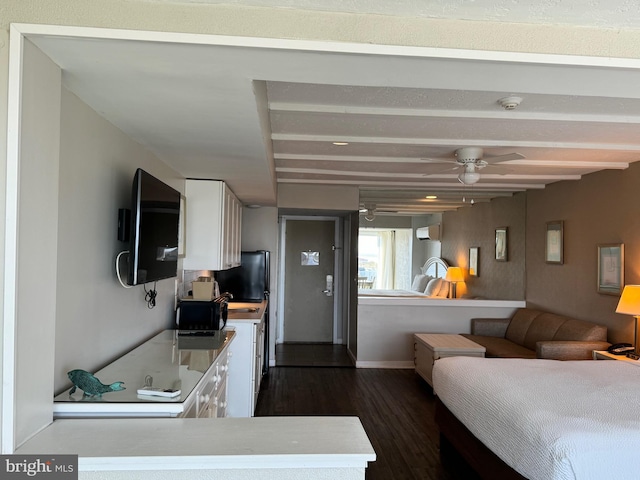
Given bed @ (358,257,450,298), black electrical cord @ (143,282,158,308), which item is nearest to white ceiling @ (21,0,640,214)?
black electrical cord @ (143,282,158,308)

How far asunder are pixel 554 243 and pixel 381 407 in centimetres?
272

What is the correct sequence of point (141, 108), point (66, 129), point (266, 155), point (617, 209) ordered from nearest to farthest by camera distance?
point (66, 129)
point (141, 108)
point (266, 155)
point (617, 209)

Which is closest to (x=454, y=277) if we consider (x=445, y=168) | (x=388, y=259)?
(x=388, y=259)

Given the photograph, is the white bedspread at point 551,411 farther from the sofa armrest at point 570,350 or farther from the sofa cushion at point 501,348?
the sofa cushion at point 501,348

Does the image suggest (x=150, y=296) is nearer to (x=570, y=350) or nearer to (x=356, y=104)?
(x=356, y=104)

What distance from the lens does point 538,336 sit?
17.0ft

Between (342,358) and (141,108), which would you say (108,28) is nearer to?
(141,108)

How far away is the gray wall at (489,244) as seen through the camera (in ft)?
20.4

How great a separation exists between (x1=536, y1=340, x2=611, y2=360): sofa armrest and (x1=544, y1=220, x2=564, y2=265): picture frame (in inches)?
46.2

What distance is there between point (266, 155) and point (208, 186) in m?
1.17

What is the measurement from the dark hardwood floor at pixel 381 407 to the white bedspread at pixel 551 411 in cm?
46

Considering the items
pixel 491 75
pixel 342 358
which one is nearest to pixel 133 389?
pixel 491 75

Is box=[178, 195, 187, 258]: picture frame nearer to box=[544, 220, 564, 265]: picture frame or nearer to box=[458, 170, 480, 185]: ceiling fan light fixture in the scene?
box=[458, 170, 480, 185]: ceiling fan light fixture

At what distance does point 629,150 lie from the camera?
12.1 ft
